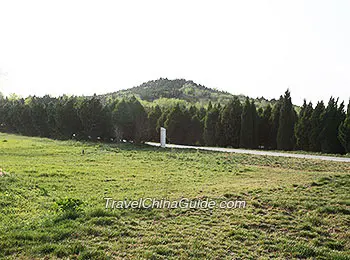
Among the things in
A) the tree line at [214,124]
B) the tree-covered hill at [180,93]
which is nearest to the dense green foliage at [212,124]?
the tree line at [214,124]

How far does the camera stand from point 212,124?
114 feet

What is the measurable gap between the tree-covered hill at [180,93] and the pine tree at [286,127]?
44.9 meters

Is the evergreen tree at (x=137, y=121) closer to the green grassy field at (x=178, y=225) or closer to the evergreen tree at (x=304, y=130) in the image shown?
the evergreen tree at (x=304, y=130)

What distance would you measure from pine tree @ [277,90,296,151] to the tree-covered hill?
44937mm

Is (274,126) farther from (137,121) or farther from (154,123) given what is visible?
(154,123)

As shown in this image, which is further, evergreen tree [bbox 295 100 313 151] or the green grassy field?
evergreen tree [bbox 295 100 313 151]

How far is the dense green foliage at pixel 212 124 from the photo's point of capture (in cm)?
2550

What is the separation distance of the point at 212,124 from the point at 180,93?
5574 centimetres

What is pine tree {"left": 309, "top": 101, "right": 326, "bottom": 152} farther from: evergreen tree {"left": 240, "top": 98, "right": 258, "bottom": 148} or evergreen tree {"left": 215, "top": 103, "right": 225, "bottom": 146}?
evergreen tree {"left": 215, "top": 103, "right": 225, "bottom": 146}

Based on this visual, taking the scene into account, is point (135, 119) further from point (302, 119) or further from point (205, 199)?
point (205, 199)

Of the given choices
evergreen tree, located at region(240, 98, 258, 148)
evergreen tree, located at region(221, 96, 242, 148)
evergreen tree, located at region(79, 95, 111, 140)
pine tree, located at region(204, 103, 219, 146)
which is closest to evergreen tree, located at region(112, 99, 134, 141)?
evergreen tree, located at region(79, 95, 111, 140)

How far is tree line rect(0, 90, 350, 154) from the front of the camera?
83.3ft

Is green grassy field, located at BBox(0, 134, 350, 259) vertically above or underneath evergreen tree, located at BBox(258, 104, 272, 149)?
underneath

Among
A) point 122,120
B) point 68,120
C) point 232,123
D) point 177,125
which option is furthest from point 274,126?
point 68,120
